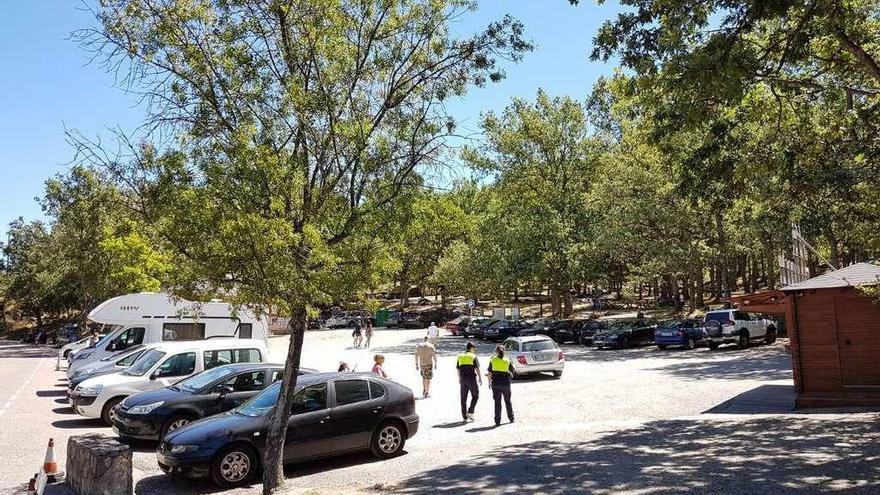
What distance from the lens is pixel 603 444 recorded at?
10.3 m

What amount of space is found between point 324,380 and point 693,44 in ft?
24.8

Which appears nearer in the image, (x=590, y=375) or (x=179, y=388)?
(x=179, y=388)

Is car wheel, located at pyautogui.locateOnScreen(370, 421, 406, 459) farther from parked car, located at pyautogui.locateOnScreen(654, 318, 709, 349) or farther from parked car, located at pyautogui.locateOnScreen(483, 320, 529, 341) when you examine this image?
parked car, located at pyautogui.locateOnScreen(483, 320, 529, 341)

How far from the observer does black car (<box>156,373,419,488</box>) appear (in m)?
8.94

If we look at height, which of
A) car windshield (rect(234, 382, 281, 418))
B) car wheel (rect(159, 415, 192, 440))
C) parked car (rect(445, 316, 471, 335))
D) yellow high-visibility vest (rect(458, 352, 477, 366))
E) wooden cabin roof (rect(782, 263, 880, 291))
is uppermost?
wooden cabin roof (rect(782, 263, 880, 291))

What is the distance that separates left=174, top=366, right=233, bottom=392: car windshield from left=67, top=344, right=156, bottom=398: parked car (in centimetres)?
433

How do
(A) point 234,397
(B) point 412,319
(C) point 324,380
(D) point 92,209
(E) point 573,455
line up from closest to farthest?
(E) point 573,455
(C) point 324,380
(A) point 234,397
(D) point 92,209
(B) point 412,319

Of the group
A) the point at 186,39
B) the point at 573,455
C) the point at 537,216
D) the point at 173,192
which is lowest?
the point at 573,455

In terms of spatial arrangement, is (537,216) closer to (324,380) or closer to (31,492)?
(324,380)

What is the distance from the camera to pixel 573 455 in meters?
9.49

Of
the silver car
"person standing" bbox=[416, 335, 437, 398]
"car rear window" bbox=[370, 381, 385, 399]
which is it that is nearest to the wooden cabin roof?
the silver car

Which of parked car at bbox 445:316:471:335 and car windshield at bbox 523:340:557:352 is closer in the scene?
car windshield at bbox 523:340:557:352

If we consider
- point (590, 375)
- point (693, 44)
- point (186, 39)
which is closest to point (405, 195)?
point (186, 39)

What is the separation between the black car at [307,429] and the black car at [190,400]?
5.30 feet
